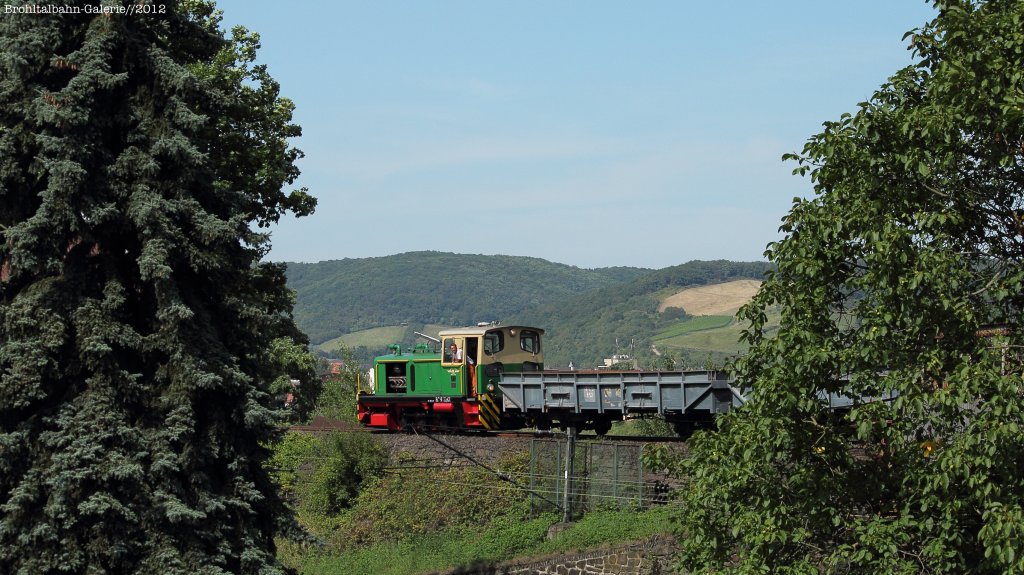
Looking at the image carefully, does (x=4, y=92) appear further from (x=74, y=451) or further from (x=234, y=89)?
(x=234, y=89)

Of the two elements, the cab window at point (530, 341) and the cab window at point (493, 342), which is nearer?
the cab window at point (493, 342)

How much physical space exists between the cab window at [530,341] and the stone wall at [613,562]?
14.7 meters

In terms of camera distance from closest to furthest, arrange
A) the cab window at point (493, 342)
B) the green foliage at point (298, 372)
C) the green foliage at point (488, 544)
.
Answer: the green foliage at point (488, 544) → the green foliage at point (298, 372) → the cab window at point (493, 342)

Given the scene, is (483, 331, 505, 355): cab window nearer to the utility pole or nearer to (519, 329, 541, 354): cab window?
(519, 329, 541, 354): cab window

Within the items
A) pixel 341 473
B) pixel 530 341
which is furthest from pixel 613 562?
pixel 530 341

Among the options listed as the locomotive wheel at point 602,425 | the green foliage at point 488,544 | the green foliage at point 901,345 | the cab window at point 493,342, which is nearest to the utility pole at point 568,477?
the green foliage at point 488,544

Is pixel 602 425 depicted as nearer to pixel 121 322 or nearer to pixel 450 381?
pixel 450 381

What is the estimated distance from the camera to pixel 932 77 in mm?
12391

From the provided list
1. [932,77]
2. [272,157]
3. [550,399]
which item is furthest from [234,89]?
[932,77]

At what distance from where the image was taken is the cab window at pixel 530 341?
37.9m

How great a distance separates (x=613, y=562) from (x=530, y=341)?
1655 centimetres

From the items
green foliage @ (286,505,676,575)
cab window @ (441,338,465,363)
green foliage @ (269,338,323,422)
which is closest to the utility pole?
green foliage @ (286,505,676,575)

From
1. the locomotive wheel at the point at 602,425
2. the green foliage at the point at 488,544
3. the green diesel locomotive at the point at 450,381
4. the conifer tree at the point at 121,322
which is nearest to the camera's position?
the conifer tree at the point at 121,322

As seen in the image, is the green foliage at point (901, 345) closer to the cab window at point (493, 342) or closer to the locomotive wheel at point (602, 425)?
the locomotive wheel at point (602, 425)
